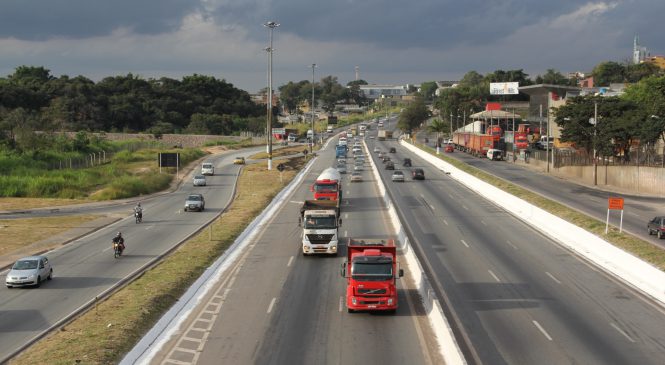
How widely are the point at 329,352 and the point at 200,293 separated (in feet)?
32.2

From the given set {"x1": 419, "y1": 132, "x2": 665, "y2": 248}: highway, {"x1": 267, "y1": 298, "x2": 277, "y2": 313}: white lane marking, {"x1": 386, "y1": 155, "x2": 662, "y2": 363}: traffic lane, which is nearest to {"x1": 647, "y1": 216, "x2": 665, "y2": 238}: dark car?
{"x1": 419, "y1": 132, "x2": 665, "y2": 248}: highway

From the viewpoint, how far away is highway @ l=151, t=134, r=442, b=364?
20750mm

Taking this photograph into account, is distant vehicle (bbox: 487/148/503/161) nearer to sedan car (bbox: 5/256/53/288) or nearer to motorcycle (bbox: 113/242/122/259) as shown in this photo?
motorcycle (bbox: 113/242/122/259)

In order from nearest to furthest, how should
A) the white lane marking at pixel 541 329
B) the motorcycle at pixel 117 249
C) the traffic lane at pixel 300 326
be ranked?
the traffic lane at pixel 300 326 → the white lane marking at pixel 541 329 → the motorcycle at pixel 117 249

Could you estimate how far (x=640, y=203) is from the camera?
208 ft

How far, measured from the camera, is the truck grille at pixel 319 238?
36750 millimetres

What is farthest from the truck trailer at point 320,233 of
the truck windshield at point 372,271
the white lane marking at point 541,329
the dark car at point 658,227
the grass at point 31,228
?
the dark car at point 658,227

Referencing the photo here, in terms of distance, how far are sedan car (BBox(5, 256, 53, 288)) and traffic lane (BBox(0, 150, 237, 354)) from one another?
0.43 metres

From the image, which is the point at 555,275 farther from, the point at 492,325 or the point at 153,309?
the point at 153,309

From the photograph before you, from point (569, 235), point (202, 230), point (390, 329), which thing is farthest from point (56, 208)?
→ point (390, 329)

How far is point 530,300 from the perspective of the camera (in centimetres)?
2814

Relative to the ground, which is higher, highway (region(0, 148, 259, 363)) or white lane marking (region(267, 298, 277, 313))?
white lane marking (region(267, 298, 277, 313))

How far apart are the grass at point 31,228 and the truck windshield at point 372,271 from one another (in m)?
27.9

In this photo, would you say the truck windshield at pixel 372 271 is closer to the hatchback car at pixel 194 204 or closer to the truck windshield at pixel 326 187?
the truck windshield at pixel 326 187
